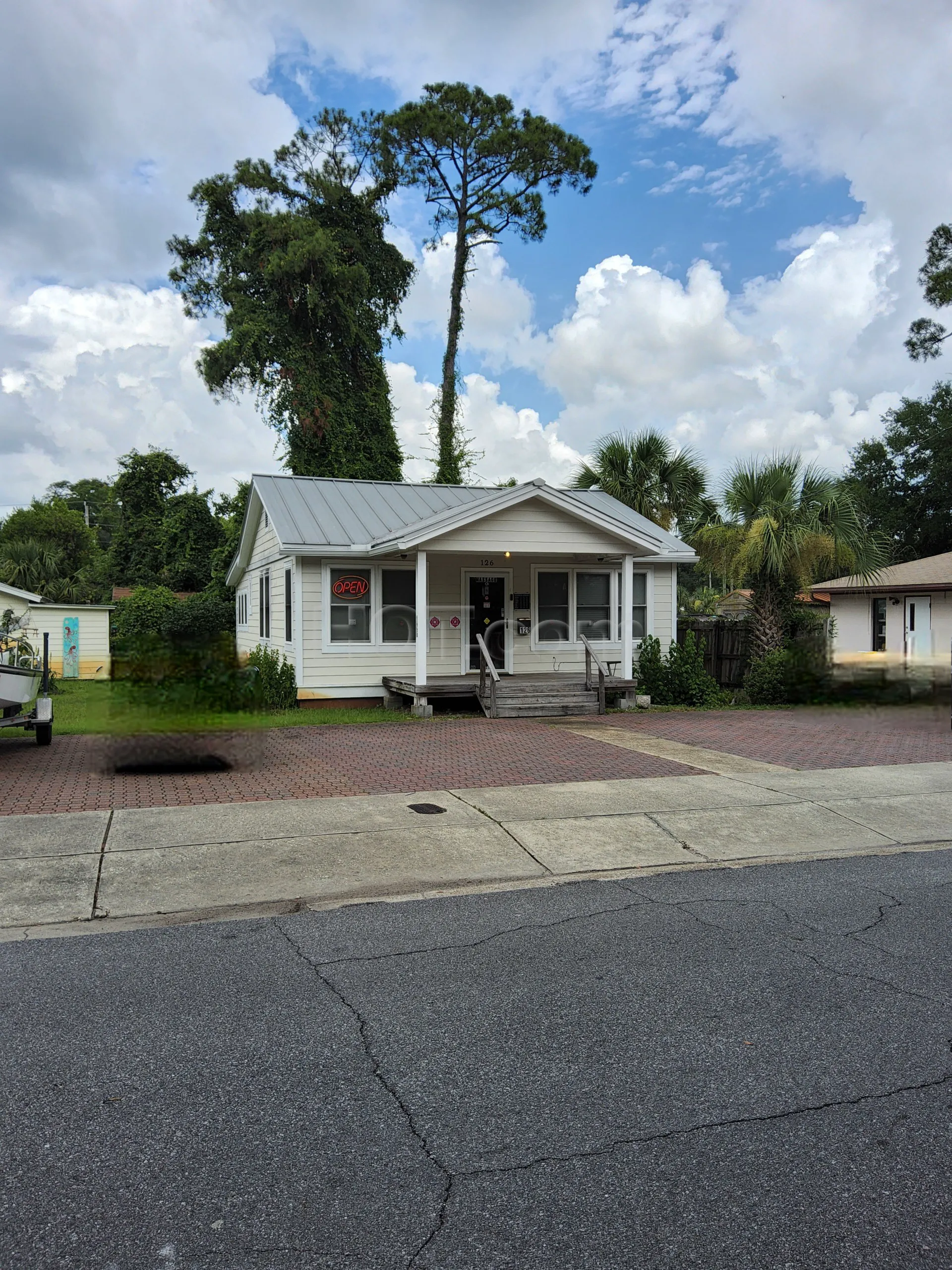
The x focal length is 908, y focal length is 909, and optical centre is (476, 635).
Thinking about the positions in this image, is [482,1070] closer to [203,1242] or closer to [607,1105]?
[607,1105]

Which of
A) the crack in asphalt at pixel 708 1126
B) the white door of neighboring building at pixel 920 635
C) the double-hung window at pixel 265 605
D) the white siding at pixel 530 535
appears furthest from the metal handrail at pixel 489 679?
the white door of neighboring building at pixel 920 635

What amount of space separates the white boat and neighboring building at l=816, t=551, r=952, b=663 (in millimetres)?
9279

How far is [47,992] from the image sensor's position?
15.2ft

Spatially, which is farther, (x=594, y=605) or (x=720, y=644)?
(x=720, y=644)

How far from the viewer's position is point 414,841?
25.3 ft

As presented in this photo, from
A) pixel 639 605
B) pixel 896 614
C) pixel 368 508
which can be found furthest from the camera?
pixel 639 605

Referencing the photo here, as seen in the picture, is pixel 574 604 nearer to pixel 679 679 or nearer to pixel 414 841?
pixel 679 679

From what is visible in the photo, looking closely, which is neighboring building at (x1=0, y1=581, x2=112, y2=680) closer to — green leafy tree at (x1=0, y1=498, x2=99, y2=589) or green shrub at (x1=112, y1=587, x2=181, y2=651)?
green shrub at (x1=112, y1=587, x2=181, y2=651)

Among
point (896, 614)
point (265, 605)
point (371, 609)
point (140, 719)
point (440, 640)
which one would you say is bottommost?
point (140, 719)

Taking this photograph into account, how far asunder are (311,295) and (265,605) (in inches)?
701

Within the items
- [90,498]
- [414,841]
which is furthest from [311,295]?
[90,498]

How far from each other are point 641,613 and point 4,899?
16.6m

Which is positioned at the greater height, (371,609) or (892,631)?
(371,609)

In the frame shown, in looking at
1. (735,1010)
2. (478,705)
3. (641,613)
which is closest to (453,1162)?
(735,1010)
